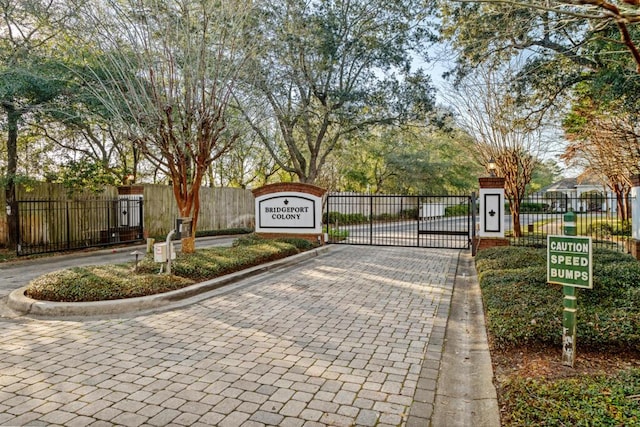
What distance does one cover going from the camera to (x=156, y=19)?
8.04 meters

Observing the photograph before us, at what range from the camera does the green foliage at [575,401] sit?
2.54 m

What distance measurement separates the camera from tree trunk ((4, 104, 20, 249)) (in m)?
10.6

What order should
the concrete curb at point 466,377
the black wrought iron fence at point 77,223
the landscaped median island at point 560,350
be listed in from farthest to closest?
the black wrought iron fence at point 77,223 < the concrete curb at point 466,377 < the landscaped median island at point 560,350

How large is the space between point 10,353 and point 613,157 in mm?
17296

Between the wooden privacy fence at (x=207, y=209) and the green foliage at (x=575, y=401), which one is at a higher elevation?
the wooden privacy fence at (x=207, y=209)

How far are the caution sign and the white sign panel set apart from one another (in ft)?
31.1

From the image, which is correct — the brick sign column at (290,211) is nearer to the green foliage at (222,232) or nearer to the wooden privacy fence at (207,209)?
the green foliage at (222,232)

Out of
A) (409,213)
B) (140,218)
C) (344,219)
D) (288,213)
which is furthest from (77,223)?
(409,213)

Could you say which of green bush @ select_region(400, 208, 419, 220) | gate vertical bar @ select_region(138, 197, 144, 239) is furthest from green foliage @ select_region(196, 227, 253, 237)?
green bush @ select_region(400, 208, 419, 220)

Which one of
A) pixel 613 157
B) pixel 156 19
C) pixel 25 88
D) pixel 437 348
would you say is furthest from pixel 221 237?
pixel 613 157

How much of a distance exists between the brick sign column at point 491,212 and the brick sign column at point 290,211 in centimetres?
485

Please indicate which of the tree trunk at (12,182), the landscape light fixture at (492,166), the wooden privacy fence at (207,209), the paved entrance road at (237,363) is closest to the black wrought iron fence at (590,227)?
the landscape light fixture at (492,166)

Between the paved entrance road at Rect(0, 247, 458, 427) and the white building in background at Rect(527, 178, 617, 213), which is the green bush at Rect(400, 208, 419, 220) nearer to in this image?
the white building in background at Rect(527, 178, 617, 213)

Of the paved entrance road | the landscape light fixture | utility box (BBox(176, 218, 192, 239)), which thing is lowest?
the paved entrance road
